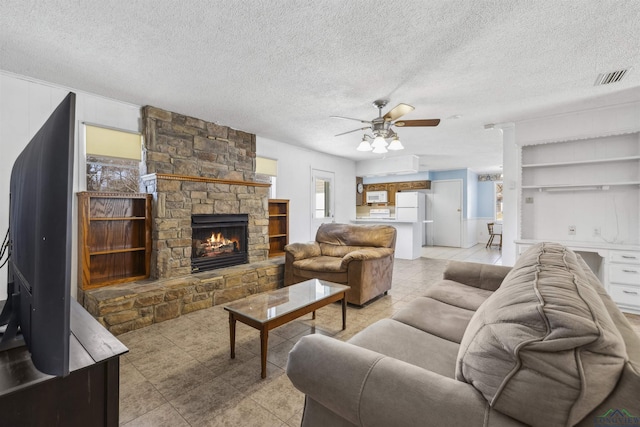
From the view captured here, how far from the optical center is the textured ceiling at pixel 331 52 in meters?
1.85

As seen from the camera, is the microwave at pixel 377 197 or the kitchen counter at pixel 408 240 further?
the microwave at pixel 377 197

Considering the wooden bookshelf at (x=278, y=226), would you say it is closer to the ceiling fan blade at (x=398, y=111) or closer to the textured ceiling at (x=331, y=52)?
the textured ceiling at (x=331, y=52)

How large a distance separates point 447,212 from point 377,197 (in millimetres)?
2310

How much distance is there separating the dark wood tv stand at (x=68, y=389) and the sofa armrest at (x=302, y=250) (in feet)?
9.78

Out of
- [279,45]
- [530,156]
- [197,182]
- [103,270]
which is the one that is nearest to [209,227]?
[197,182]

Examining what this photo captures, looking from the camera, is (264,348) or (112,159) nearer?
(264,348)

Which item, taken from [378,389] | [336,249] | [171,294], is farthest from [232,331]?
[336,249]

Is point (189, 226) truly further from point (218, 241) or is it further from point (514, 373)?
point (514, 373)

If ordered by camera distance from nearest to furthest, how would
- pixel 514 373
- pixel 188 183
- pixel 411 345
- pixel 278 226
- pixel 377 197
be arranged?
pixel 514 373 < pixel 411 345 < pixel 188 183 < pixel 278 226 < pixel 377 197

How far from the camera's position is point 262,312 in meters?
2.11

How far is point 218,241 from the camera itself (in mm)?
4094

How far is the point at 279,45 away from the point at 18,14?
1.72 meters

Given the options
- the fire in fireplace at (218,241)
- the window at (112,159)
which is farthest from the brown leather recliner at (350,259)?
the window at (112,159)

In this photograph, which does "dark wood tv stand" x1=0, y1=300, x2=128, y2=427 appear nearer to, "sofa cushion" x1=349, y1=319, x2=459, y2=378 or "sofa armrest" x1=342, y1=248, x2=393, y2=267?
"sofa cushion" x1=349, y1=319, x2=459, y2=378
